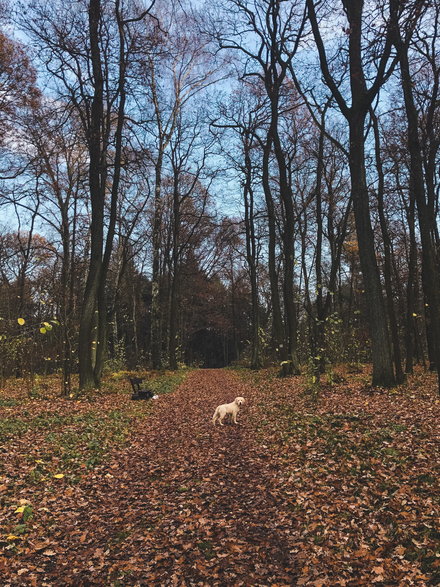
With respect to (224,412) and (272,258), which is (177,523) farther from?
(272,258)

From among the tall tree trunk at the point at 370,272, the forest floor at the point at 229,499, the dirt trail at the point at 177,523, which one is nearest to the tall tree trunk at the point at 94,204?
the forest floor at the point at 229,499

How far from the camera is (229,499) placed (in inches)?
210

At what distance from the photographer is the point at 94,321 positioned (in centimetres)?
1454

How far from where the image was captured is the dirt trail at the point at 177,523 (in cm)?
381

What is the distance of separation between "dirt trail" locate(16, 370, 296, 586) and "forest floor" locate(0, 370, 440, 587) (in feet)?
0.06

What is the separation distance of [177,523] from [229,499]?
845mm

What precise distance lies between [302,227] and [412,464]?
23491 mm

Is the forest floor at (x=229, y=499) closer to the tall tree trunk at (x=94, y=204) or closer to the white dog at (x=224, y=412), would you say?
the white dog at (x=224, y=412)

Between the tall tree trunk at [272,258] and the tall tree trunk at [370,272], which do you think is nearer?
the tall tree trunk at [370,272]

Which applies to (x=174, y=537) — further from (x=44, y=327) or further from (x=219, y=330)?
(x=219, y=330)

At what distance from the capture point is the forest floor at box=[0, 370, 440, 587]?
379 centimetres

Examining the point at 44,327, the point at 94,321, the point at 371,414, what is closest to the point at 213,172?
the point at 94,321

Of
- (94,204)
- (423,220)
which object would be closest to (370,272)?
(423,220)

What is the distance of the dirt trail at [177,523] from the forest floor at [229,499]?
0.06ft
